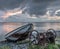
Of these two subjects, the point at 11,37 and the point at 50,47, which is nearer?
the point at 50,47

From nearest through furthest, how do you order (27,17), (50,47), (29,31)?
(50,47)
(29,31)
(27,17)

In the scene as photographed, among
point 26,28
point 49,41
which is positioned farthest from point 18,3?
point 49,41

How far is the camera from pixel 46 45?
3.71m

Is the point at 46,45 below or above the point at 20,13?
below

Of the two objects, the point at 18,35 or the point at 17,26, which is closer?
the point at 18,35

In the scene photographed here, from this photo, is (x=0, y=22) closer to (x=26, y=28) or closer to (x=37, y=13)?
(x=37, y=13)

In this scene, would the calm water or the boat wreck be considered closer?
the boat wreck

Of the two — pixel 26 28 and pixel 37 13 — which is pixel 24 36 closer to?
pixel 26 28

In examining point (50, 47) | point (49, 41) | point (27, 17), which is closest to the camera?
point (50, 47)

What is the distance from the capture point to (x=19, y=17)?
607 centimetres

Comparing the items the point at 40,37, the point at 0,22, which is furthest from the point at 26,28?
the point at 0,22

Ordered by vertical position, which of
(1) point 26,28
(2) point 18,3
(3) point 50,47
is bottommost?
(3) point 50,47

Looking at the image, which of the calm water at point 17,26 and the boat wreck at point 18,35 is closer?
the boat wreck at point 18,35

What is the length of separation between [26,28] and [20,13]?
1.89m
